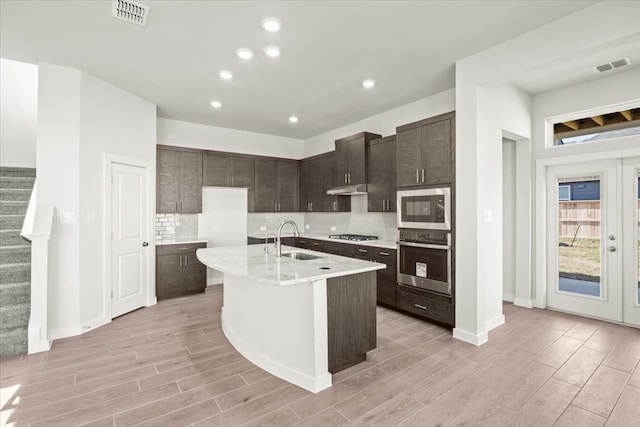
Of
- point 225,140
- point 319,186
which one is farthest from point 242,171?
point 319,186

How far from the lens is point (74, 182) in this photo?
3.60 meters

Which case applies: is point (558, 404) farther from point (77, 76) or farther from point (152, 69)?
point (77, 76)

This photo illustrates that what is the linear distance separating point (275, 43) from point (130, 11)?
1222 mm

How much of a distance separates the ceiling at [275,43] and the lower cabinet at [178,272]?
232cm

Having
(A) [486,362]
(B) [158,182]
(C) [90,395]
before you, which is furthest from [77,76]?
(A) [486,362]

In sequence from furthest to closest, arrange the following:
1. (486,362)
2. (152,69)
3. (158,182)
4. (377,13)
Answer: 1. (158,182)
2. (152,69)
3. (486,362)
4. (377,13)

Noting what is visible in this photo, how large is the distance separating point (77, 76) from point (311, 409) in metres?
4.28

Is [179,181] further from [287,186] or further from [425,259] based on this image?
[425,259]

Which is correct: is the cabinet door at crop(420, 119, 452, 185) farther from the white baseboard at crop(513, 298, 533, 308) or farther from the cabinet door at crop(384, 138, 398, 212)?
the white baseboard at crop(513, 298, 533, 308)

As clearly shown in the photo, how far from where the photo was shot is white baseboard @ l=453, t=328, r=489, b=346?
128 inches

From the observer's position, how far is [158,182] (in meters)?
5.12

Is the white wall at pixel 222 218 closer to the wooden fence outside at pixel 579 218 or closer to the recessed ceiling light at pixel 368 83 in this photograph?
the recessed ceiling light at pixel 368 83

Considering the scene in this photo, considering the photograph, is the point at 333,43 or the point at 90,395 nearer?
the point at 90,395

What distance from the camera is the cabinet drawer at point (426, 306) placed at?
3598 mm
